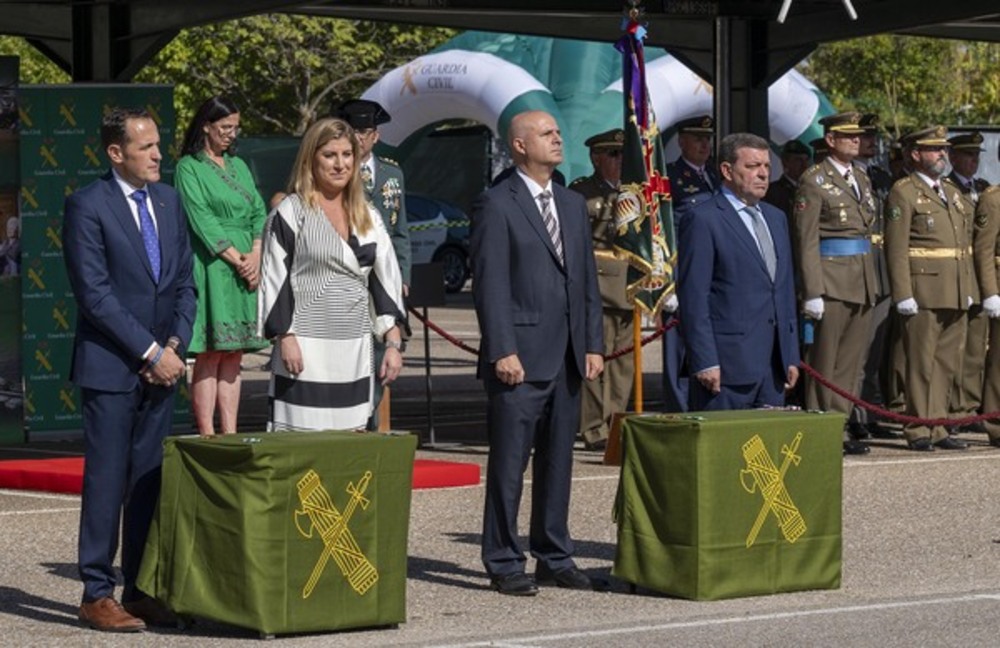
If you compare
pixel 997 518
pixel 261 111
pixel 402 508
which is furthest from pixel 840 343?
pixel 261 111

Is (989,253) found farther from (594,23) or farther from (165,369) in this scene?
(165,369)

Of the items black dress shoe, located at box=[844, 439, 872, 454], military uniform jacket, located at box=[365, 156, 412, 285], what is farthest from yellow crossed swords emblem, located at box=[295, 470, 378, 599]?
black dress shoe, located at box=[844, 439, 872, 454]

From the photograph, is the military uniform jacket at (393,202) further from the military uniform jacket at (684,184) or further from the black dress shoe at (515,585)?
the black dress shoe at (515,585)

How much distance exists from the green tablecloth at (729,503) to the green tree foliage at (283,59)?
3486cm

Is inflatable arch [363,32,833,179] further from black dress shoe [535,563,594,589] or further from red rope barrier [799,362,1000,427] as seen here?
black dress shoe [535,563,594,589]

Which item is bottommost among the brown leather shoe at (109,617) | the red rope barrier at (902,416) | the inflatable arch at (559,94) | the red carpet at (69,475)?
the brown leather shoe at (109,617)

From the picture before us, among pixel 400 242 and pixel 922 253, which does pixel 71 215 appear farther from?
pixel 922 253

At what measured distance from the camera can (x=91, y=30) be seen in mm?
16703

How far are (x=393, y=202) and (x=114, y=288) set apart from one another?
431cm

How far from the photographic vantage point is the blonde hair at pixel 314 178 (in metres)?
9.78

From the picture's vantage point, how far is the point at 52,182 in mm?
15828

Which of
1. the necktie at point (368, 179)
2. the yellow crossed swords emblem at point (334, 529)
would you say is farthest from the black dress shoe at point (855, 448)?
the yellow crossed swords emblem at point (334, 529)

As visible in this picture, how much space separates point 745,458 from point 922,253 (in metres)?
6.37

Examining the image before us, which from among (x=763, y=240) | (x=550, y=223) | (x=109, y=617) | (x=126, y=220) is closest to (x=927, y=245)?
(x=763, y=240)
